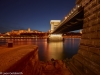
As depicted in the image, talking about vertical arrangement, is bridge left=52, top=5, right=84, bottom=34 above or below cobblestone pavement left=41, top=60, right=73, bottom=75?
above

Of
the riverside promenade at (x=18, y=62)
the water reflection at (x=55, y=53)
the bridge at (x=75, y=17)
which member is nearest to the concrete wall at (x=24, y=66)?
the riverside promenade at (x=18, y=62)

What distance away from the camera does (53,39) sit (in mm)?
60344

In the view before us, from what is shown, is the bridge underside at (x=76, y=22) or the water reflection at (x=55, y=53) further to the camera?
the water reflection at (x=55, y=53)

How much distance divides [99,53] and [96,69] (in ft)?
2.40

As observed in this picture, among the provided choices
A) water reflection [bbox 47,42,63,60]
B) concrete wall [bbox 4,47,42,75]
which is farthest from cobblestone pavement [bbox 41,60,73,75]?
water reflection [bbox 47,42,63,60]

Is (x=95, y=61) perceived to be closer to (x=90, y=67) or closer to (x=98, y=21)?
(x=90, y=67)

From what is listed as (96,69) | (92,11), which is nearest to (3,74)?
(96,69)

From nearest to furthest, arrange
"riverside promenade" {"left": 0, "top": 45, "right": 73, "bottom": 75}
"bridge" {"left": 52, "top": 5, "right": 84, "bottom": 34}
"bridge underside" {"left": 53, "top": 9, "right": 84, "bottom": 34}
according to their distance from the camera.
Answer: "riverside promenade" {"left": 0, "top": 45, "right": 73, "bottom": 75}, "bridge" {"left": 52, "top": 5, "right": 84, "bottom": 34}, "bridge underside" {"left": 53, "top": 9, "right": 84, "bottom": 34}

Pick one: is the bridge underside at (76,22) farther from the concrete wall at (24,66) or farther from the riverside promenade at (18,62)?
the concrete wall at (24,66)

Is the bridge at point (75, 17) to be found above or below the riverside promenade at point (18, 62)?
above

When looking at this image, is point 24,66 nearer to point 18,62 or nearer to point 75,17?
point 18,62

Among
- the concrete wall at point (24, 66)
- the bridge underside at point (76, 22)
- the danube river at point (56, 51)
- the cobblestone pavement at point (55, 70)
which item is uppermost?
the bridge underside at point (76, 22)

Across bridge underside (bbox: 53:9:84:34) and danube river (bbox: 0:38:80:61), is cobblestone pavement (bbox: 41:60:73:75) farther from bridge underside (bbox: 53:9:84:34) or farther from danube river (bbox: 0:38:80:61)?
danube river (bbox: 0:38:80:61)

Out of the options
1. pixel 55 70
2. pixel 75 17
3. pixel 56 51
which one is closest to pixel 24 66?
pixel 55 70
